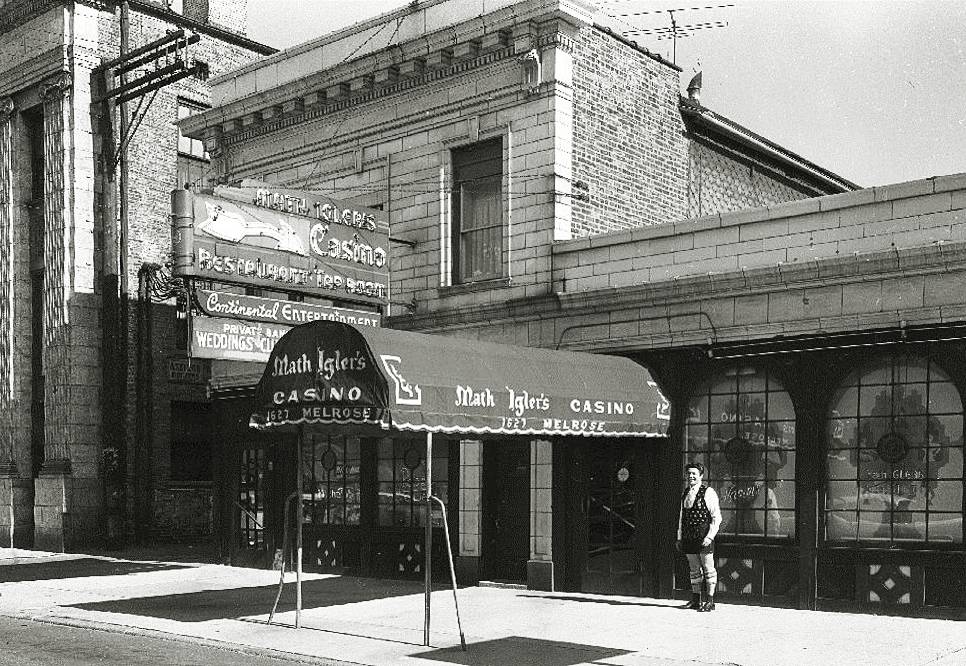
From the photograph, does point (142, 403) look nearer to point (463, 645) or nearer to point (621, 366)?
point (621, 366)

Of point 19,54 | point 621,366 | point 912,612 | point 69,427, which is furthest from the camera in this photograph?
point 19,54

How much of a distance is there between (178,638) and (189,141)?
16810 millimetres

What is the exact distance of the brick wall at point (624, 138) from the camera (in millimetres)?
17625

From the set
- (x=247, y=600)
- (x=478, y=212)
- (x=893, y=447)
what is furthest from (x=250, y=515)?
(x=893, y=447)

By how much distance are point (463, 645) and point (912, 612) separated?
17.5ft

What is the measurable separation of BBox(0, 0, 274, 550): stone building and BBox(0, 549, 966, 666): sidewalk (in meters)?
6.08

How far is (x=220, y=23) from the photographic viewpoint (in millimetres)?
28391

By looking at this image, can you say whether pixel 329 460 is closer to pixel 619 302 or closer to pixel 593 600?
pixel 593 600

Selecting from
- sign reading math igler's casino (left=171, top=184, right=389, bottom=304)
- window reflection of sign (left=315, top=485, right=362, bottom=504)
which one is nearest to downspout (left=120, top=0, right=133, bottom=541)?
window reflection of sign (left=315, top=485, right=362, bottom=504)

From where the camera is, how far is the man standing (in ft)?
46.3

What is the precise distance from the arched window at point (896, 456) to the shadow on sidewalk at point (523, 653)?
13.1 ft

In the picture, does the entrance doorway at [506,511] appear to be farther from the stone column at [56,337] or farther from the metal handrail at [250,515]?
the stone column at [56,337]

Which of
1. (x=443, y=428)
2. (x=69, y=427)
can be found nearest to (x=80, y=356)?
(x=69, y=427)

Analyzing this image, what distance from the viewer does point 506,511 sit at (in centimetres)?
1759
